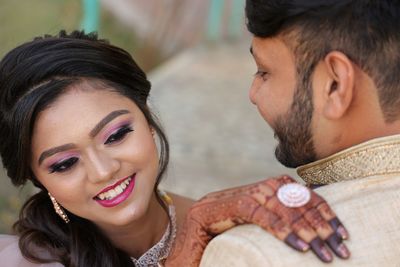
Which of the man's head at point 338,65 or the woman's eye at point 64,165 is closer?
the man's head at point 338,65

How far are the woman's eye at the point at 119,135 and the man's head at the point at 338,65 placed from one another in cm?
67

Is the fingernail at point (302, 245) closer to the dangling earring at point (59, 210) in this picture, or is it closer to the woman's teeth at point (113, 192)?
the woman's teeth at point (113, 192)

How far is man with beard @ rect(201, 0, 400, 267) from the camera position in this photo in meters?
1.44

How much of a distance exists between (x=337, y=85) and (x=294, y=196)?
0.28 m

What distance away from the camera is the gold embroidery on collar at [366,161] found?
1.50 m

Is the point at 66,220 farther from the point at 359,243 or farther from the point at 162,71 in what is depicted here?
the point at 162,71

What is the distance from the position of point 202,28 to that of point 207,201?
844 centimetres

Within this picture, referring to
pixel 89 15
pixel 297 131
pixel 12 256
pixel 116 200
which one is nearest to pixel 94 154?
pixel 116 200

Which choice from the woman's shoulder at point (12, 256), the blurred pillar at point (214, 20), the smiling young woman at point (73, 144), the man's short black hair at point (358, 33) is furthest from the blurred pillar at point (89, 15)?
the blurred pillar at point (214, 20)

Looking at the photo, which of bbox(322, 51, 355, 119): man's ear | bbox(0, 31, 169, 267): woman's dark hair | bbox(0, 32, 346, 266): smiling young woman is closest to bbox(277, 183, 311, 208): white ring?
bbox(322, 51, 355, 119): man's ear

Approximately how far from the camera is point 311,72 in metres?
1.58

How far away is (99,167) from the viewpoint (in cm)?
204

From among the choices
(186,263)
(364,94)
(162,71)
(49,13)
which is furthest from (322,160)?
(162,71)

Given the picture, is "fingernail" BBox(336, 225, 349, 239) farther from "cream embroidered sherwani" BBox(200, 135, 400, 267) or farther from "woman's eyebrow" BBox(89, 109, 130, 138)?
"woman's eyebrow" BBox(89, 109, 130, 138)
